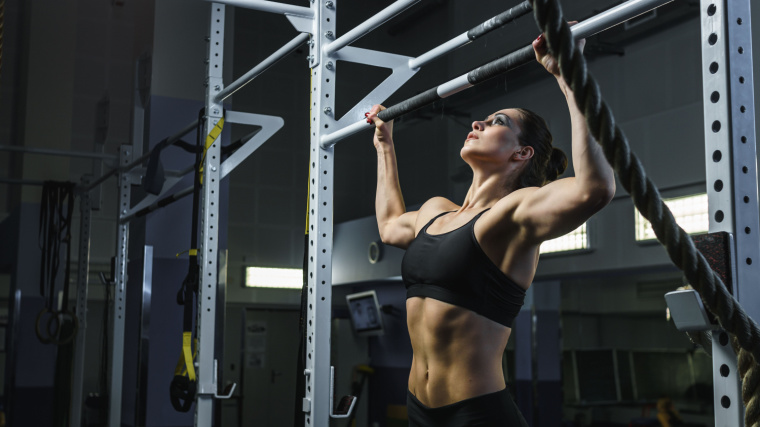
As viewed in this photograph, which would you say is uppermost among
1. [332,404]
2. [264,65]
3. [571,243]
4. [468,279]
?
[264,65]

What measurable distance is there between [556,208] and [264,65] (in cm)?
216

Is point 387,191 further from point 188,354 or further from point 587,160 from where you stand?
point 188,354

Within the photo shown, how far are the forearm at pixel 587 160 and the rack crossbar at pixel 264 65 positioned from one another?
1.70m

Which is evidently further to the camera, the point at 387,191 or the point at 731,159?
the point at 387,191

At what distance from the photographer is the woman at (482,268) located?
5.73 feet

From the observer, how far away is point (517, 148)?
1935 millimetres

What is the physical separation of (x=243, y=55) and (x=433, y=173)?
3.13 m

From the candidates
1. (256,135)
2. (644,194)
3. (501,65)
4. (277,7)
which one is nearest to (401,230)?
(501,65)

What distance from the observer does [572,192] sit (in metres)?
1.51

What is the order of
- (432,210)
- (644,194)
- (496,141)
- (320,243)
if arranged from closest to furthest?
(644,194) → (496,141) → (432,210) → (320,243)

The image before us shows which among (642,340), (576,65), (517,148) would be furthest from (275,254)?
(576,65)

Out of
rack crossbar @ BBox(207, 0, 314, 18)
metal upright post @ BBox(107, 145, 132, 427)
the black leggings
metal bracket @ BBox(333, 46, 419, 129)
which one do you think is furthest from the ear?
metal upright post @ BBox(107, 145, 132, 427)

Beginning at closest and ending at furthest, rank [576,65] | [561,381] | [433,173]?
[576,65] < [561,381] < [433,173]

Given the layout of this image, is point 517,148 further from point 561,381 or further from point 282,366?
point 282,366
